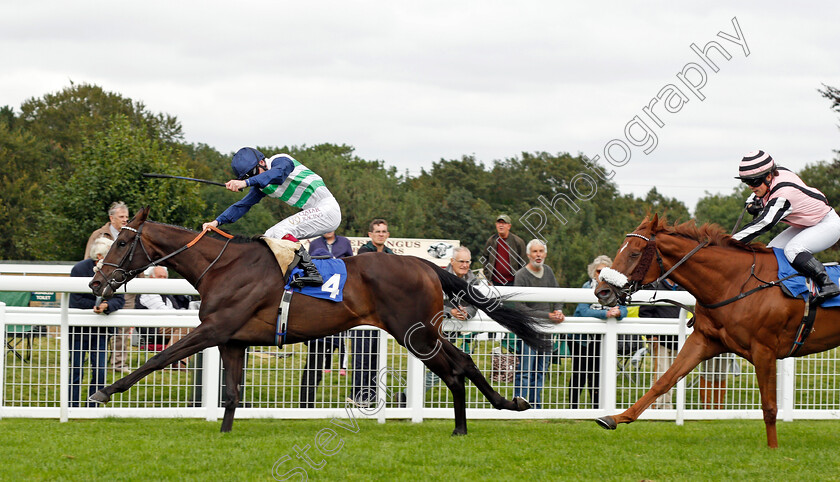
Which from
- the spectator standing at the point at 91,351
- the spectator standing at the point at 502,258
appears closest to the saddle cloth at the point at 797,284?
the spectator standing at the point at 502,258

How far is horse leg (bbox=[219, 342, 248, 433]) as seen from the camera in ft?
19.9

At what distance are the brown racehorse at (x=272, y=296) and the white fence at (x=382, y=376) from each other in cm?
39

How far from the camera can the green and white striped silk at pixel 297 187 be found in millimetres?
6316

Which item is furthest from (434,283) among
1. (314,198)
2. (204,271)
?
(204,271)

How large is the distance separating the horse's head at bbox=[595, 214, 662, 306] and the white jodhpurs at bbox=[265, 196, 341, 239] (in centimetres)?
197

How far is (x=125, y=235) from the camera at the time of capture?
6121 mm

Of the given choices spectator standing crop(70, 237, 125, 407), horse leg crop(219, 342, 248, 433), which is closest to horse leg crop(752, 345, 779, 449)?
horse leg crop(219, 342, 248, 433)

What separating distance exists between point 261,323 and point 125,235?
1121 mm

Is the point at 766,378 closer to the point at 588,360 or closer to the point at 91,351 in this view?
the point at 588,360

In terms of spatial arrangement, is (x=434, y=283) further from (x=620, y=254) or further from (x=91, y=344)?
(x=91, y=344)

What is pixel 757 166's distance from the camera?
19.6ft

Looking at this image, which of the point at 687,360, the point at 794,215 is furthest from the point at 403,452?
the point at 794,215

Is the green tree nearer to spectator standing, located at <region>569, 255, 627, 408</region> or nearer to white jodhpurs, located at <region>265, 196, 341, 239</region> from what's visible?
white jodhpurs, located at <region>265, 196, 341, 239</region>

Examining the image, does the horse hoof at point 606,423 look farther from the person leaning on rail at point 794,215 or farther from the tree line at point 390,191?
the tree line at point 390,191
